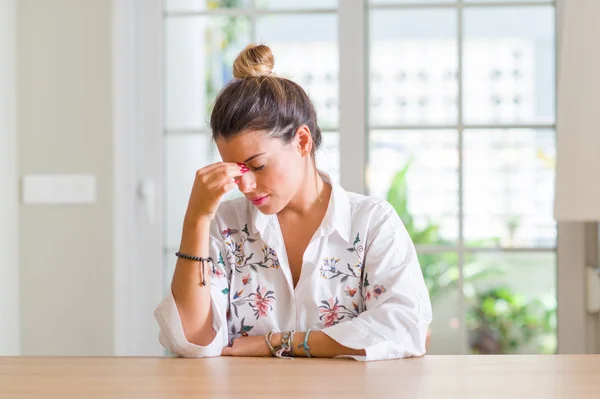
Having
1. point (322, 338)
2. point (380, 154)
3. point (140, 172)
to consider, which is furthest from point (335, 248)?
point (140, 172)

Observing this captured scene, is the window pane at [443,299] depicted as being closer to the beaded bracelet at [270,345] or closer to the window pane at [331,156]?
the window pane at [331,156]

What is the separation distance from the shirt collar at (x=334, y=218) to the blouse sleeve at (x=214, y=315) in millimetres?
91

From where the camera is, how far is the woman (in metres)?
1.53

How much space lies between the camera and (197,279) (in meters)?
1.56

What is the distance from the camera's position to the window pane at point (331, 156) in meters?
2.86

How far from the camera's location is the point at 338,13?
9.30 feet

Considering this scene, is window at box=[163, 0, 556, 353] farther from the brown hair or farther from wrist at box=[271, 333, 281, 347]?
wrist at box=[271, 333, 281, 347]

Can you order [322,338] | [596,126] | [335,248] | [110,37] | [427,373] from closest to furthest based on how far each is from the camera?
[427,373] < [322,338] < [335,248] < [596,126] < [110,37]

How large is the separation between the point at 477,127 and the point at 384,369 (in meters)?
1.70

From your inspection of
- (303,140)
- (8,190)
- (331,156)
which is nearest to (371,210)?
(303,140)

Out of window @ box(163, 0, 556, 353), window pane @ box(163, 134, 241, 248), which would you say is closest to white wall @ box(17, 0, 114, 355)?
window pane @ box(163, 134, 241, 248)

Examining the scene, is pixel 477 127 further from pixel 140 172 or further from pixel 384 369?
pixel 384 369

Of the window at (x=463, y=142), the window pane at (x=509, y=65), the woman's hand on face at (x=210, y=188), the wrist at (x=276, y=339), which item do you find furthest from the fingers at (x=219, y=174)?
the window pane at (x=509, y=65)

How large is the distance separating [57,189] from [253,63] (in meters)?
1.35
